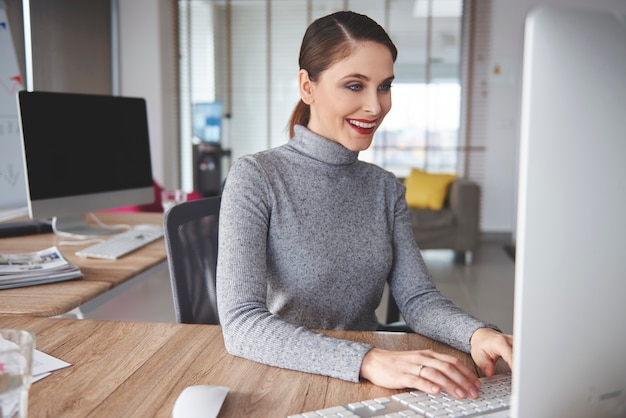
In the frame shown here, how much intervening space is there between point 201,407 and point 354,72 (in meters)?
0.78

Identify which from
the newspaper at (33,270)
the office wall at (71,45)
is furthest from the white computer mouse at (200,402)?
the office wall at (71,45)

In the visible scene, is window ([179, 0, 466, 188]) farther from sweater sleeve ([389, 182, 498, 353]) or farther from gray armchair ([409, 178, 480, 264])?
sweater sleeve ([389, 182, 498, 353])

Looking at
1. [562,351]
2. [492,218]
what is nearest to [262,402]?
[562,351]

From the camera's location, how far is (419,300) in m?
1.36

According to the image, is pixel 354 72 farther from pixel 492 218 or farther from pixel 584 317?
pixel 492 218

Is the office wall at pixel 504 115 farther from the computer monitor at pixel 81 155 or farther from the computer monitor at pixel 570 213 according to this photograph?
the computer monitor at pixel 570 213

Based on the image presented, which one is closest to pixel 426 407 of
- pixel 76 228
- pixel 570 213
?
pixel 570 213

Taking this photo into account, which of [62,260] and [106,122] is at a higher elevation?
[106,122]

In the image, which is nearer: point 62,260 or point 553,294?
point 553,294

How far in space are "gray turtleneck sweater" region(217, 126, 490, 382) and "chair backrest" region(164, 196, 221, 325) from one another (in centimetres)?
25

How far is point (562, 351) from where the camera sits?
583 mm

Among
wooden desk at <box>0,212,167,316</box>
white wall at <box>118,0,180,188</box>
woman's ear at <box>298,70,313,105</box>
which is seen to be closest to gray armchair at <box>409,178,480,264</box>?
white wall at <box>118,0,180,188</box>

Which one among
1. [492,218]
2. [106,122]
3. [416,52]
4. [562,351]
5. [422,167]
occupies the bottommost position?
[492,218]

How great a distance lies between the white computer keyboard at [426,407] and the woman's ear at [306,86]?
0.77 meters
